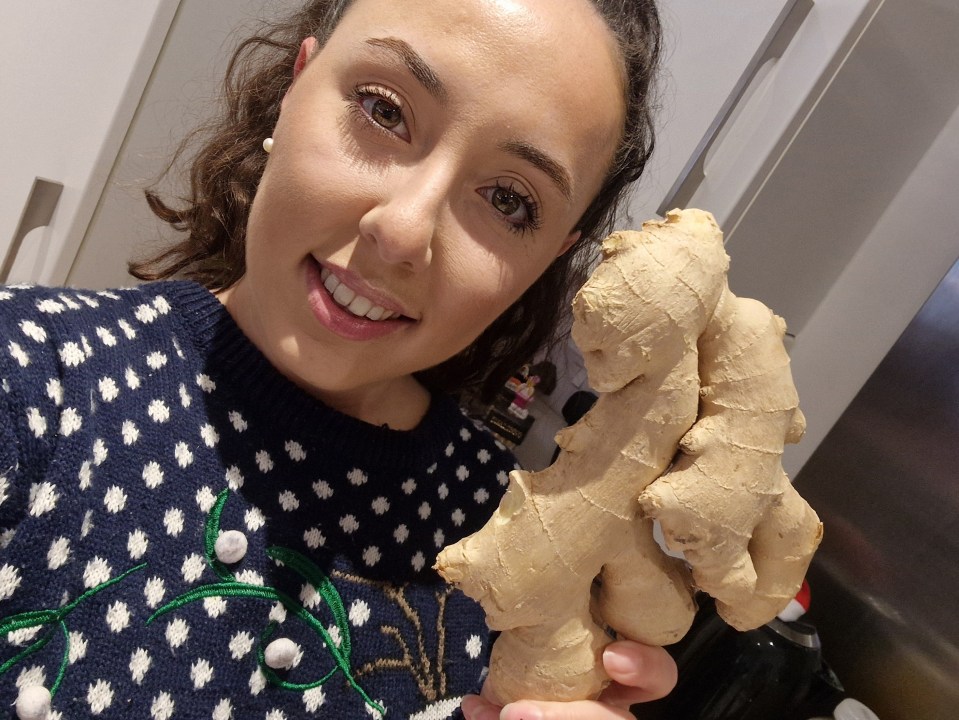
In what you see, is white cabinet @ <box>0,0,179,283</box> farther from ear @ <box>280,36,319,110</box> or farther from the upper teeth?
the upper teeth

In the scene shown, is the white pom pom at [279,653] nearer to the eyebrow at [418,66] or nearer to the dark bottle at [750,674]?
the eyebrow at [418,66]

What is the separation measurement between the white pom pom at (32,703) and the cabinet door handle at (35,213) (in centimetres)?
96

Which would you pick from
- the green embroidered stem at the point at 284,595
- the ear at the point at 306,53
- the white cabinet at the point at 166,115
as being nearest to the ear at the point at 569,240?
the ear at the point at 306,53

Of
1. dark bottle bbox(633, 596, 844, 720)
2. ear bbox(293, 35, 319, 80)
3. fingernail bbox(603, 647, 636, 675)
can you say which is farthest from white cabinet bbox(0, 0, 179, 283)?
dark bottle bbox(633, 596, 844, 720)

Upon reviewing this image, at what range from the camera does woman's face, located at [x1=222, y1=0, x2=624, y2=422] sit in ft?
1.76

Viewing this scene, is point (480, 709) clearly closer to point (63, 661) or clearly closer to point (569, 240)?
point (63, 661)

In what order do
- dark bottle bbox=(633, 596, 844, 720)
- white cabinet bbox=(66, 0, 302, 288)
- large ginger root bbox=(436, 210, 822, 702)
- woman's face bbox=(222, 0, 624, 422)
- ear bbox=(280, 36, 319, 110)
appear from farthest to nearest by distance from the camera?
white cabinet bbox=(66, 0, 302, 288) → dark bottle bbox=(633, 596, 844, 720) → ear bbox=(280, 36, 319, 110) → woman's face bbox=(222, 0, 624, 422) → large ginger root bbox=(436, 210, 822, 702)

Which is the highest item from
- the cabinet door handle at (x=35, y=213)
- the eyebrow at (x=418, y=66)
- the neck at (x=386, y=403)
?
the eyebrow at (x=418, y=66)

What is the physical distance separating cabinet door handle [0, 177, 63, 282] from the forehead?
84cm

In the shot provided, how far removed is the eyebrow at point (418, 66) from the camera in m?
0.53

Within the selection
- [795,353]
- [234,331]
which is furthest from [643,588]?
[795,353]

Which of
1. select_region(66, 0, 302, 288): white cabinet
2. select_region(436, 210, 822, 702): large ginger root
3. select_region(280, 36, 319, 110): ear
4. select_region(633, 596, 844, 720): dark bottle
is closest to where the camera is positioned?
select_region(436, 210, 822, 702): large ginger root

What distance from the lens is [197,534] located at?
22.6 inches

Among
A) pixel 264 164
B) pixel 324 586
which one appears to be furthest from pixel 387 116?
pixel 324 586
